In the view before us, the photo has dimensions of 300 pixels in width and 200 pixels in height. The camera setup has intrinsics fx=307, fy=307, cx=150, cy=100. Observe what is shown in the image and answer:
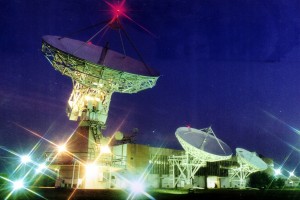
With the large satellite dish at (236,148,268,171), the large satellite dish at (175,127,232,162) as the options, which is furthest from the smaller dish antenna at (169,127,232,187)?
the large satellite dish at (236,148,268,171)

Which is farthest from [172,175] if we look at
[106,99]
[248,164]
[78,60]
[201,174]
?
[78,60]

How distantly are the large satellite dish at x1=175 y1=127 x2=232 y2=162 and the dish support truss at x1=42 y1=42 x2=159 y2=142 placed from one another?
8.39 m

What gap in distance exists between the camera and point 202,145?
33750 millimetres

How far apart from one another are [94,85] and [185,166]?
1704 cm

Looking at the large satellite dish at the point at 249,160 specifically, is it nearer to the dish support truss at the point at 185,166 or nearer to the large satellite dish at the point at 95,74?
the dish support truss at the point at 185,166

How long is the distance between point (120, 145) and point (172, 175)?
8416mm

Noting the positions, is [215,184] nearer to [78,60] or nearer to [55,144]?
[55,144]

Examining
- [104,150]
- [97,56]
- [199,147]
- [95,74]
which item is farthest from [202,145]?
[97,56]

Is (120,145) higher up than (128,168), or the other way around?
(120,145)

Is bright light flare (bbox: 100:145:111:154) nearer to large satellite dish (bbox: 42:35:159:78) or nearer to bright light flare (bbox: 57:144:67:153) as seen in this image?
bright light flare (bbox: 57:144:67:153)

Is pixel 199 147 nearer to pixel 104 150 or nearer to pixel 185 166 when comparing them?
pixel 185 166

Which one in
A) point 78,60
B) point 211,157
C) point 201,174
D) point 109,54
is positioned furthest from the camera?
point 201,174

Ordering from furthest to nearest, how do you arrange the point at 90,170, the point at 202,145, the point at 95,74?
the point at 202,145
the point at 90,170
the point at 95,74

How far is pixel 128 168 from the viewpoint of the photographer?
3691 cm
